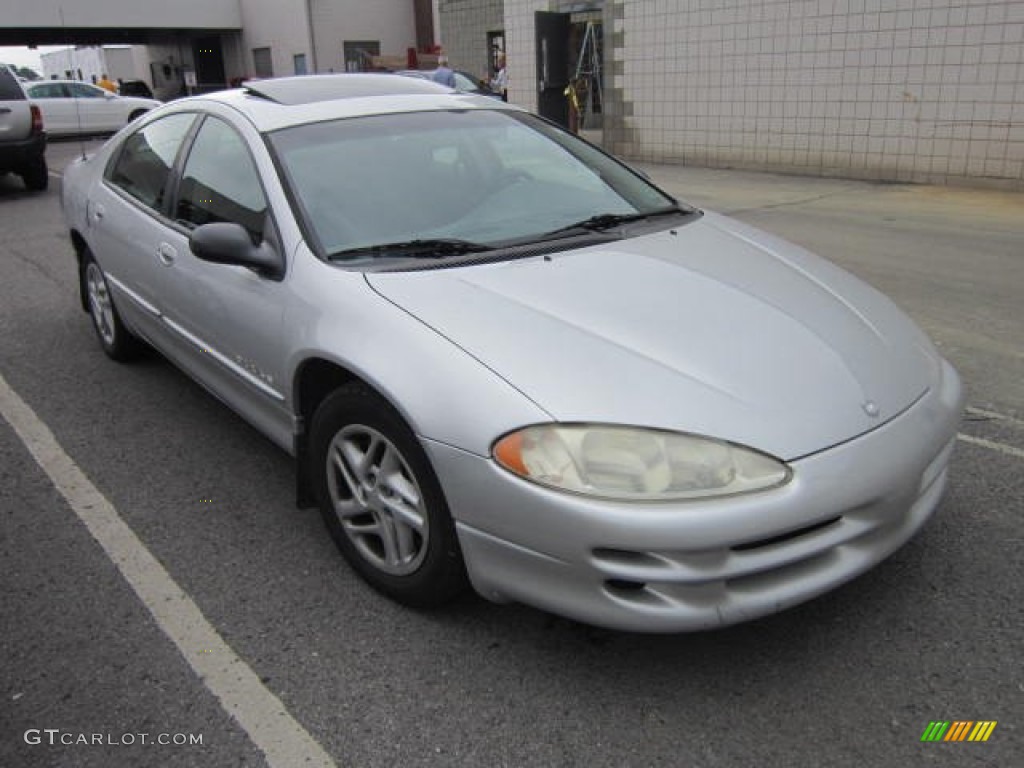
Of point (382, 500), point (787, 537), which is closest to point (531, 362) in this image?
point (382, 500)

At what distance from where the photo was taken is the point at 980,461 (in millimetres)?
3613

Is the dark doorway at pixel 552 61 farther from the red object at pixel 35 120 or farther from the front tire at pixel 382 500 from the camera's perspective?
the front tire at pixel 382 500

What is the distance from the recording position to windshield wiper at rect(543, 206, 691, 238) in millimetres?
3334

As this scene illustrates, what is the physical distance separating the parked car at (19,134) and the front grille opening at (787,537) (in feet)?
42.8

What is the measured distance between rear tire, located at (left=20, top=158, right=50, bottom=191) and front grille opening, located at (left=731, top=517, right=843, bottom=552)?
13416mm

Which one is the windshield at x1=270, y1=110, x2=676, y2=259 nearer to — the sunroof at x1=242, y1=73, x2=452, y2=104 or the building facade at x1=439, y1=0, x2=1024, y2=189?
the sunroof at x1=242, y1=73, x2=452, y2=104

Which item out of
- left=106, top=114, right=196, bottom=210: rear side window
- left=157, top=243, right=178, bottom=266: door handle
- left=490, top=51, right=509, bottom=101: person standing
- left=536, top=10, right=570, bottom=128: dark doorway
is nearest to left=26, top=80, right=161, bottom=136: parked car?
left=490, top=51, right=509, bottom=101: person standing

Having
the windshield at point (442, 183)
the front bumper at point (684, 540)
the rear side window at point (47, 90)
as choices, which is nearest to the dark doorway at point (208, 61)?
the rear side window at point (47, 90)

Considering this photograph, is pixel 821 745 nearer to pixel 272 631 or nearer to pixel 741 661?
pixel 741 661

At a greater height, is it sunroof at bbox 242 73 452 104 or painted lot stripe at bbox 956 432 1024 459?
sunroof at bbox 242 73 452 104

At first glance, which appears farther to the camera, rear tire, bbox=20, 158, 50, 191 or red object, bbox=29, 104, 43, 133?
rear tire, bbox=20, 158, 50, 191

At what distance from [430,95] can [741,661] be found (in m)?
2.67

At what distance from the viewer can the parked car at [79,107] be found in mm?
20125

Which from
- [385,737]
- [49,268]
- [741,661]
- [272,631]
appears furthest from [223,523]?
[49,268]
